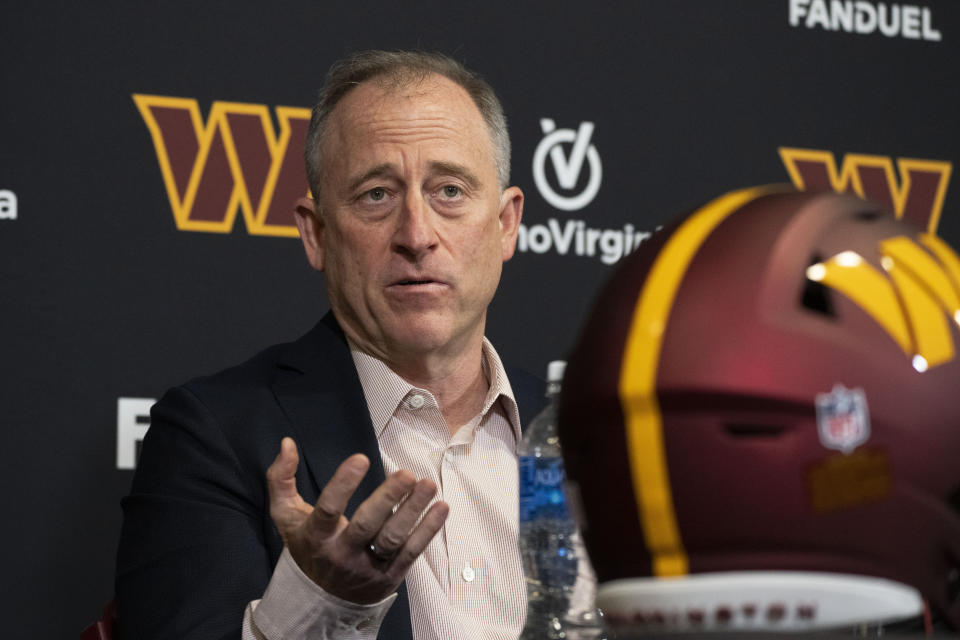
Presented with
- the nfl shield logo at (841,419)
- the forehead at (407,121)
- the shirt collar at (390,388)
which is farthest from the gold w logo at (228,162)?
the nfl shield logo at (841,419)

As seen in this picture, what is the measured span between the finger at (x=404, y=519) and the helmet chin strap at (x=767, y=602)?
1.40 ft

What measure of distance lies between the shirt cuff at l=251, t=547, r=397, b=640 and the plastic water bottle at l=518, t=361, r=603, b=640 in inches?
12.0

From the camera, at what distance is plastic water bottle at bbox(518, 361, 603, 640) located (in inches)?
62.4

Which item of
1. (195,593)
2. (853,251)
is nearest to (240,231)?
(195,593)

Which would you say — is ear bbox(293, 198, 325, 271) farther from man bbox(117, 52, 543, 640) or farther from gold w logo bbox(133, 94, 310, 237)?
gold w logo bbox(133, 94, 310, 237)

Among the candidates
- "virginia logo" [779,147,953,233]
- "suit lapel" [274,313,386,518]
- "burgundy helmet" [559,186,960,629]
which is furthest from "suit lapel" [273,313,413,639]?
"virginia logo" [779,147,953,233]

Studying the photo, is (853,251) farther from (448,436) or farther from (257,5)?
(257,5)

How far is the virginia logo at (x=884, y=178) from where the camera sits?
8.88 ft

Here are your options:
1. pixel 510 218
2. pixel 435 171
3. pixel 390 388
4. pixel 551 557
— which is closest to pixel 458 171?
pixel 435 171

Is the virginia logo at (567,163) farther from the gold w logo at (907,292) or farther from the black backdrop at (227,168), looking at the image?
the gold w logo at (907,292)

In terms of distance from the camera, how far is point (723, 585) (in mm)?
708

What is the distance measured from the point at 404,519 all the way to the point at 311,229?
106 cm

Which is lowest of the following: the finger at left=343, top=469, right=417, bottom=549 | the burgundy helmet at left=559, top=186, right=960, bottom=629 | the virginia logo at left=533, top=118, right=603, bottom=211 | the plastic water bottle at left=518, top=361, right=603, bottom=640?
the plastic water bottle at left=518, top=361, right=603, bottom=640

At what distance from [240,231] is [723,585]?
1730 mm
